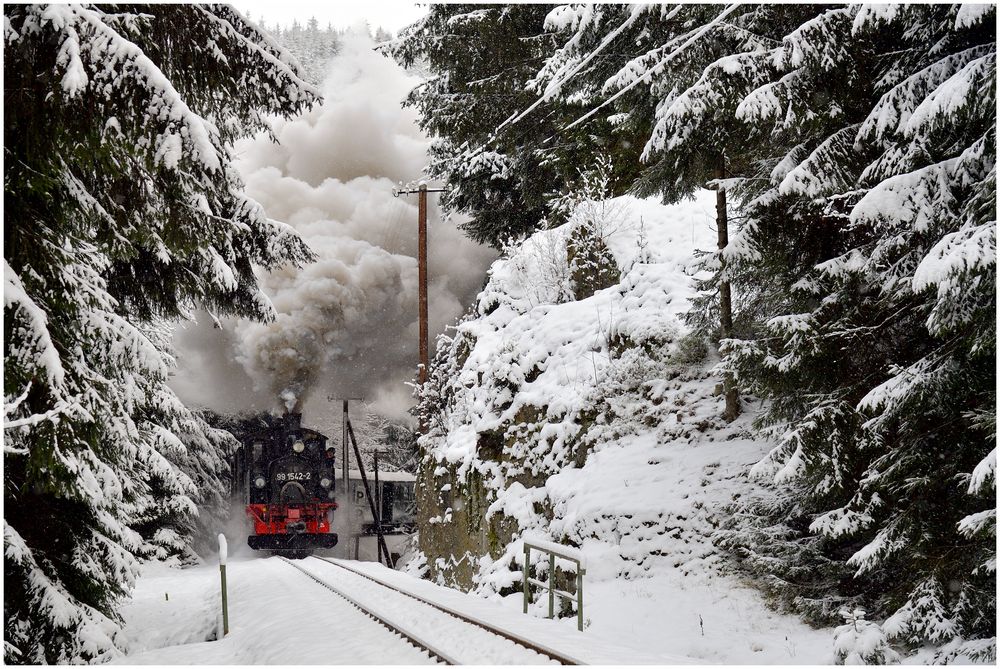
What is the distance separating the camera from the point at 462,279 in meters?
33.5

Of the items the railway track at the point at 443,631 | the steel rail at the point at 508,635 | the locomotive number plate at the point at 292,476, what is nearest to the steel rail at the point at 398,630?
the railway track at the point at 443,631

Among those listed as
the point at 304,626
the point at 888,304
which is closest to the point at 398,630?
the point at 304,626

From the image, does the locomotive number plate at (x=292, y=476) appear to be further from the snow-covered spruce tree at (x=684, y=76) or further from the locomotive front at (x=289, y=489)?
the snow-covered spruce tree at (x=684, y=76)

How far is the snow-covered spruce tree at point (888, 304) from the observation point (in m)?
5.38

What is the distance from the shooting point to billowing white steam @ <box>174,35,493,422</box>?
31.1 m

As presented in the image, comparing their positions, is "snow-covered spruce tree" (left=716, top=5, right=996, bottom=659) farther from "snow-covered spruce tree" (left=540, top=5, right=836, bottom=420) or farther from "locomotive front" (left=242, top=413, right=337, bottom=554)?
"locomotive front" (left=242, top=413, right=337, bottom=554)

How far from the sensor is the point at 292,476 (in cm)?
2420

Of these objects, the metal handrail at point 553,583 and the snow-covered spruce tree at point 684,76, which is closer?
the snow-covered spruce tree at point 684,76

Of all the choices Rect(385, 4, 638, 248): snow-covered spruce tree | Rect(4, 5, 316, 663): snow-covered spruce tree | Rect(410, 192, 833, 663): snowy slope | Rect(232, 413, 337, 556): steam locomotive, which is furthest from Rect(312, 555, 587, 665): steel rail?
Rect(232, 413, 337, 556): steam locomotive

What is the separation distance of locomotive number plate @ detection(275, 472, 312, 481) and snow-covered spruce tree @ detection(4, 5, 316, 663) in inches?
683

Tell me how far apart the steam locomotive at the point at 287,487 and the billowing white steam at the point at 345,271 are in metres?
4.26

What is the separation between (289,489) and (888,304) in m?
20.4

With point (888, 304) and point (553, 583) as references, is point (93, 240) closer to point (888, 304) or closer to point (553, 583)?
point (553, 583)

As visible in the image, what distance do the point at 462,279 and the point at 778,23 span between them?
26.5m
